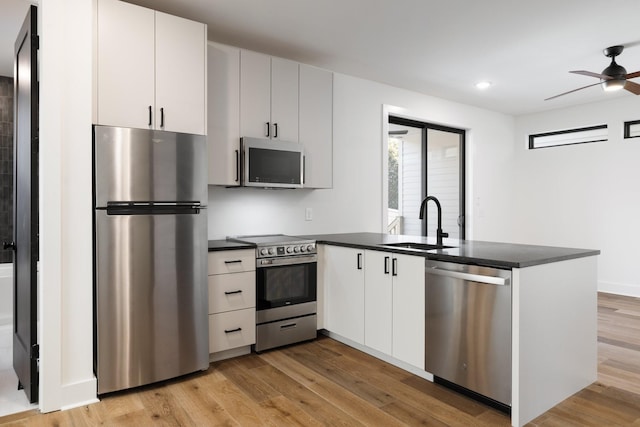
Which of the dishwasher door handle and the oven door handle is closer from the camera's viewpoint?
the dishwasher door handle

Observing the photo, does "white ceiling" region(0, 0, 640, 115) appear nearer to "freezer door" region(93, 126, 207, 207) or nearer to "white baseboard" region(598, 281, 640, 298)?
"freezer door" region(93, 126, 207, 207)

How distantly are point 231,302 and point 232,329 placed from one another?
20 centimetres

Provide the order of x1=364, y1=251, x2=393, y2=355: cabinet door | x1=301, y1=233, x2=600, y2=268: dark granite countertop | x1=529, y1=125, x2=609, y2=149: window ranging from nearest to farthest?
x1=301, y1=233, x2=600, y2=268: dark granite countertop
x1=364, y1=251, x2=393, y2=355: cabinet door
x1=529, y1=125, x2=609, y2=149: window

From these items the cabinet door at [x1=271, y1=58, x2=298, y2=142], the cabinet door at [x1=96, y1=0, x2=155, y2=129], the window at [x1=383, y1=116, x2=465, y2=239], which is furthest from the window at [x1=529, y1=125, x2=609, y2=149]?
the cabinet door at [x1=96, y1=0, x2=155, y2=129]

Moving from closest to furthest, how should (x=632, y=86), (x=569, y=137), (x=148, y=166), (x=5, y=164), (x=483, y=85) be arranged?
(x=148, y=166), (x=632, y=86), (x=5, y=164), (x=483, y=85), (x=569, y=137)

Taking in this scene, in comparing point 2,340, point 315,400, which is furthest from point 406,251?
point 2,340

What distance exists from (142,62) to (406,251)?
2.14 meters

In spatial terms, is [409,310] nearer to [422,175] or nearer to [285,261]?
[285,261]

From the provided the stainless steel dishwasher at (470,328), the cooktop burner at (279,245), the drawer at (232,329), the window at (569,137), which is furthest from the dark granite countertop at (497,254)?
the window at (569,137)

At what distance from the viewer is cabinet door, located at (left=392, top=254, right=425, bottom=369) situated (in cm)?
272

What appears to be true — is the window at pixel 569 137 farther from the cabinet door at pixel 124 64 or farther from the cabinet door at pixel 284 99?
the cabinet door at pixel 124 64

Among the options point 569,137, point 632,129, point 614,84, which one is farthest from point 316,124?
point 632,129

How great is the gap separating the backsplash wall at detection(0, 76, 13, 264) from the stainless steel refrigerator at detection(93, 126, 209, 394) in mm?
2704

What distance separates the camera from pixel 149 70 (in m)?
2.70
